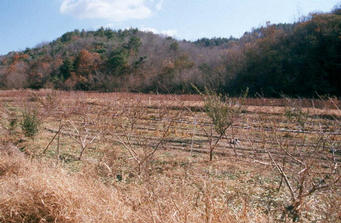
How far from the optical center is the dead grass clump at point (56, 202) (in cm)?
371

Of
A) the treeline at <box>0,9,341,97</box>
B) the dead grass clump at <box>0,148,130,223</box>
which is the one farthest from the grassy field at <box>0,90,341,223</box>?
the treeline at <box>0,9,341,97</box>

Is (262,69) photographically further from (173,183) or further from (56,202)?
(56,202)

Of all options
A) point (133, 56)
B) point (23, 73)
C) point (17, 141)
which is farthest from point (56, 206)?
point (23, 73)

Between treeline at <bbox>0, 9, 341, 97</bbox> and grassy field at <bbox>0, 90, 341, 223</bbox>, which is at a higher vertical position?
treeline at <bbox>0, 9, 341, 97</bbox>

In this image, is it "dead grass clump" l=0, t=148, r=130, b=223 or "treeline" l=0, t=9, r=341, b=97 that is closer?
"dead grass clump" l=0, t=148, r=130, b=223

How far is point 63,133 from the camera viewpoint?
40.3 feet

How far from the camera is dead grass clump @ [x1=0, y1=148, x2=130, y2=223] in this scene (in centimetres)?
371

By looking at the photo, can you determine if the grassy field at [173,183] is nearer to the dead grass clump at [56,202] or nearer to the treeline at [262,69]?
the dead grass clump at [56,202]

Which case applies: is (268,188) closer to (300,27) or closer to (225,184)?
(225,184)

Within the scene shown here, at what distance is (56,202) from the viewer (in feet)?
12.6

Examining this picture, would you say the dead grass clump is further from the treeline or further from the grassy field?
the treeline

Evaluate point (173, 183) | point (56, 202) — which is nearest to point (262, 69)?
point (173, 183)

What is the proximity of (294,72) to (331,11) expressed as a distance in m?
13.7

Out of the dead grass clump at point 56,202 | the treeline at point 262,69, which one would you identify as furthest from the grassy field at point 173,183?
the treeline at point 262,69
